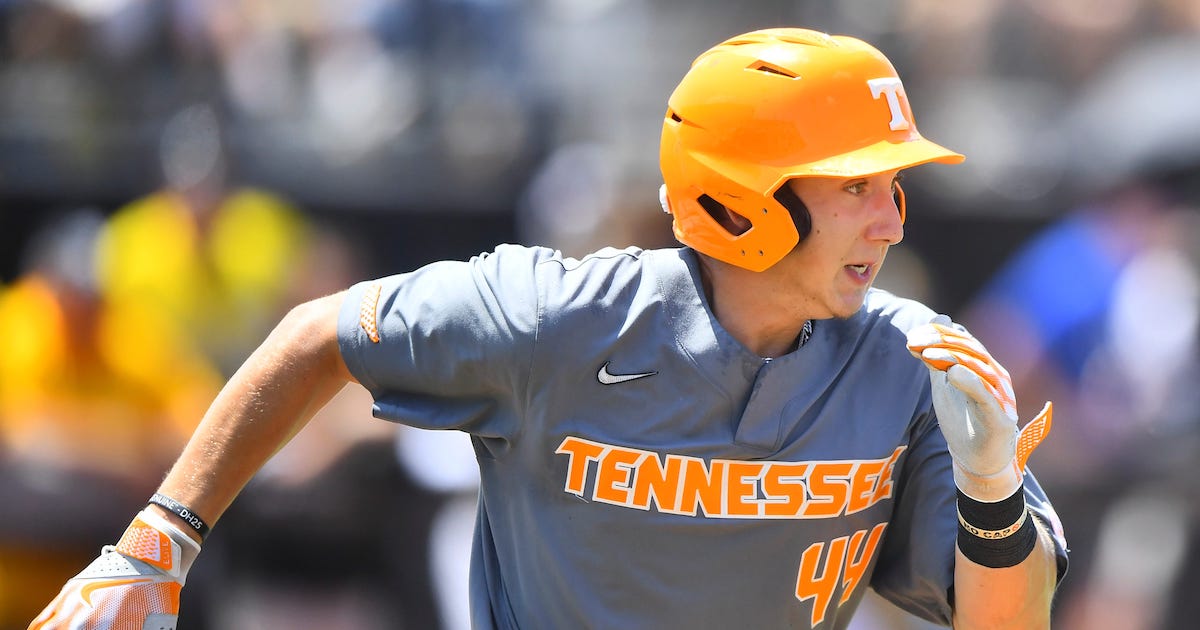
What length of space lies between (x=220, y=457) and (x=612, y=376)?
86cm

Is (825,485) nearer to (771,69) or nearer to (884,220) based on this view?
(884,220)

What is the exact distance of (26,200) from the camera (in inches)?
310

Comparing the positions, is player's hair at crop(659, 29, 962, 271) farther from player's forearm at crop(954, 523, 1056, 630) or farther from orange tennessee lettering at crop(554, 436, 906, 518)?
player's forearm at crop(954, 523, 1056, 630)

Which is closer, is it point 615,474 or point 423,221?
point 615,474

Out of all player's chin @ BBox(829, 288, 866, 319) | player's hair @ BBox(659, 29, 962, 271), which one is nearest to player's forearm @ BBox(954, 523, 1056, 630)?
player's chin @ BBox(829, 288, 866, 319)

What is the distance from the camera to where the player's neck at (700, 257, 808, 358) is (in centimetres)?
327

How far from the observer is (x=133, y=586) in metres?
3.06

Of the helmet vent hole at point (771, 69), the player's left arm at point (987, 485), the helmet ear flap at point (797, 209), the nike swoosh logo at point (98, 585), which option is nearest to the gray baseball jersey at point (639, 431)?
the player's left arm at point (987, 485)

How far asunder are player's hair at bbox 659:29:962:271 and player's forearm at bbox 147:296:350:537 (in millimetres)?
886

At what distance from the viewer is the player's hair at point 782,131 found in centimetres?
314

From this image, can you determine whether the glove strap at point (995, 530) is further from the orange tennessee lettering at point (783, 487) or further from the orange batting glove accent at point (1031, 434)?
the orange tennessee lettering at point (783, 487)

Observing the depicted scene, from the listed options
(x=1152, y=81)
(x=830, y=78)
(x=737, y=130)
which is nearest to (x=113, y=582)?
(x=737, y=130)

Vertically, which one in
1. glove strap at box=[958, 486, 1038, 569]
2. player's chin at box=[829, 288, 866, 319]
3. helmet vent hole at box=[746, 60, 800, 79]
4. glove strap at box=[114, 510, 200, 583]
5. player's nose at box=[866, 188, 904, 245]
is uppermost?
helmet vent hole at box=[746, 60, 800, 79]

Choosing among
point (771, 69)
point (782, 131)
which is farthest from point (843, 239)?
point (771, 69)
